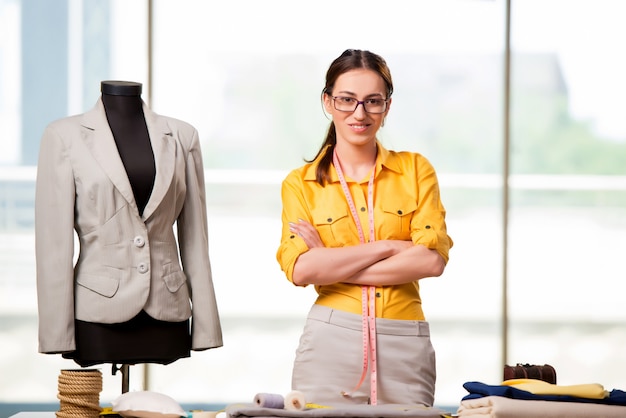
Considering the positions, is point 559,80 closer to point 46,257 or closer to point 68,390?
point 46,257

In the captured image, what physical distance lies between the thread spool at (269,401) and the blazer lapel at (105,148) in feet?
2.66

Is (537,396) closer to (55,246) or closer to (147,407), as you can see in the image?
(147,407)

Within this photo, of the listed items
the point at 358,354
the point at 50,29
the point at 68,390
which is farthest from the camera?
the point at 50,29

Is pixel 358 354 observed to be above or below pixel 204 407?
above

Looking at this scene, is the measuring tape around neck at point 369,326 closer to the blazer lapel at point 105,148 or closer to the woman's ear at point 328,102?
the woman's ear at point 328,102

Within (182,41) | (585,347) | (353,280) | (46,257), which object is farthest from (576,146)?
(46,257)

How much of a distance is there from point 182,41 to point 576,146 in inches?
82.9

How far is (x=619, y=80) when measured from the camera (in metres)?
5.31

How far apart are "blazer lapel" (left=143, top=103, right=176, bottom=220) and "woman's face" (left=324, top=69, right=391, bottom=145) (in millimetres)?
508

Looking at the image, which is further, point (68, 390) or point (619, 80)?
point (619, 80)

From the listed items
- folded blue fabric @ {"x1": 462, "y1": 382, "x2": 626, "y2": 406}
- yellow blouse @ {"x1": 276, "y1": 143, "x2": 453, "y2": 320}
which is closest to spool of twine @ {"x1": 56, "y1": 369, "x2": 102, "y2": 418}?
yellow blouse @ {"x1": 276, "y1": 143, "x2": 453, "y2": 320}

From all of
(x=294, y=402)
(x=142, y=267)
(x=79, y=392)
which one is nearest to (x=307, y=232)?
(x=142, y=267)

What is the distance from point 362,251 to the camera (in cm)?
296

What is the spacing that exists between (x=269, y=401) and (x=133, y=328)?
0.74 m
